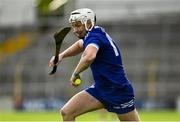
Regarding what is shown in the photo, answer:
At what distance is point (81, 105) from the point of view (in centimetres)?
962

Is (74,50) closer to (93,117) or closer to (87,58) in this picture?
(87,58)

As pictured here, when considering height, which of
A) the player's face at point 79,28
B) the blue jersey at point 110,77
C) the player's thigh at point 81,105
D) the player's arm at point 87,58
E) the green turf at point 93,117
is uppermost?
the player's face at point 79,28

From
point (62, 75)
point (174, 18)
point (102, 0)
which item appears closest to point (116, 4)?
point (102, 0)

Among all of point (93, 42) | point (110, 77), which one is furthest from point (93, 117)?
point (93, 42)

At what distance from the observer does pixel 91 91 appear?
9711mm

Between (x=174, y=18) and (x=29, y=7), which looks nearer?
(x=174, y=18)

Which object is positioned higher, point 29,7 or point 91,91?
point 91,91

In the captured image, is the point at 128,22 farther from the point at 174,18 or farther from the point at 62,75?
the point at 62,75

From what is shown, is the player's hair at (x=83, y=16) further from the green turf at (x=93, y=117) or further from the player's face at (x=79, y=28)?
the green turf at (x=93, y=117)

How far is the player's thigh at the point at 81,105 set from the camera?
960 cm

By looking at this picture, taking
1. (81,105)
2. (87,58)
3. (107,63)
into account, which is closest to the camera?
(87,58)

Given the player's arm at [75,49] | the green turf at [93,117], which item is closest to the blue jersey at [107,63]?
the player's arm at [75,49]

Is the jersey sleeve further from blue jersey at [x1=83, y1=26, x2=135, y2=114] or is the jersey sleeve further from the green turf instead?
the green turf

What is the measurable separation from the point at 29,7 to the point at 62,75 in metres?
5.04
